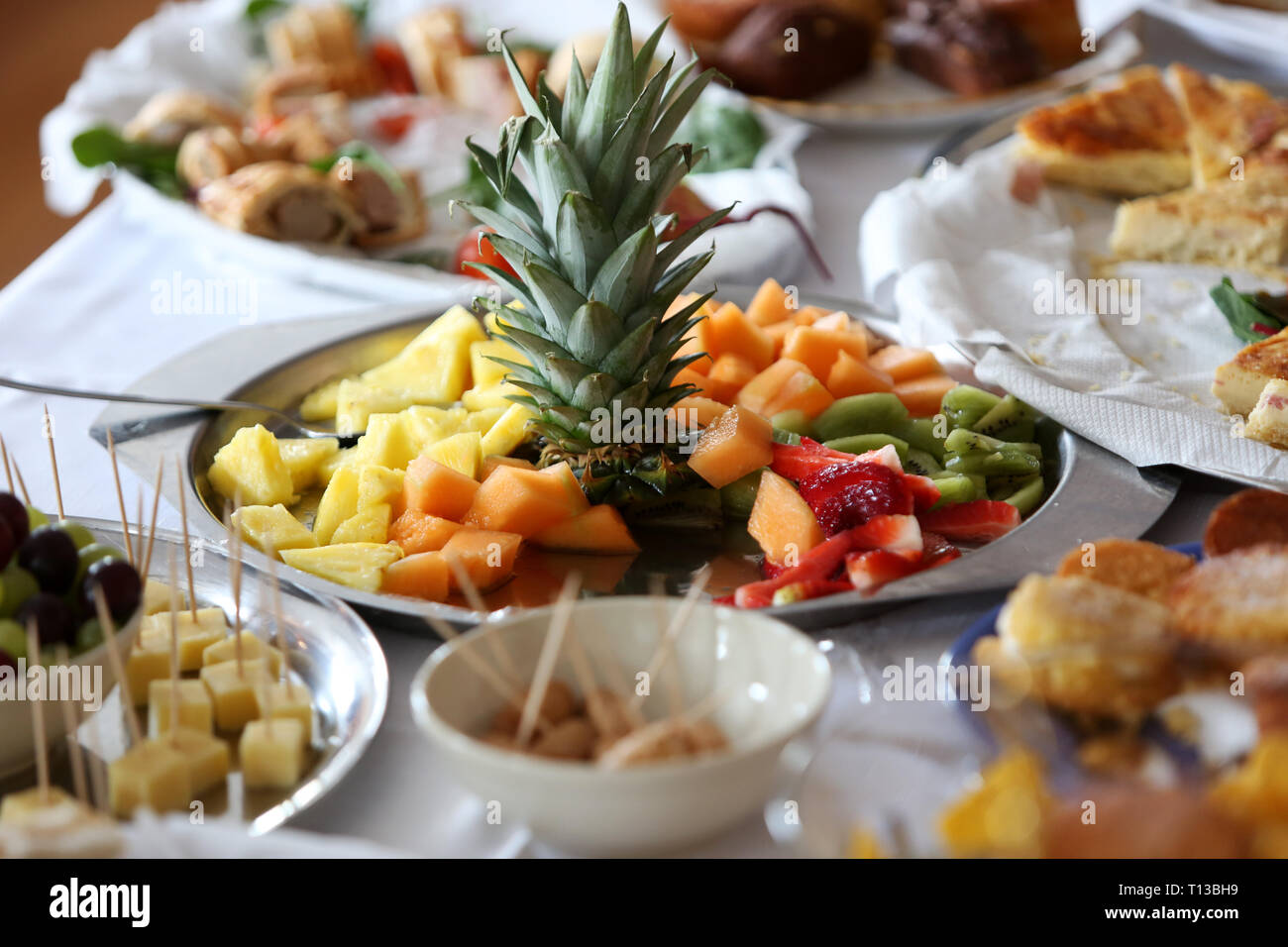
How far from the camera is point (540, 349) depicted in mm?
1586

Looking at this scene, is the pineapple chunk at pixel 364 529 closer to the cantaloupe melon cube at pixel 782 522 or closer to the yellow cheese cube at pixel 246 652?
the yellow cheese cube at pixel 246 652

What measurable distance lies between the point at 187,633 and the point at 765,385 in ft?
2.96

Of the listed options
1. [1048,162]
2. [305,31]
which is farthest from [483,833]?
[305,31]

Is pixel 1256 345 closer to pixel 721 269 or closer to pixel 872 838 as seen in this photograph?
pixel 721 269

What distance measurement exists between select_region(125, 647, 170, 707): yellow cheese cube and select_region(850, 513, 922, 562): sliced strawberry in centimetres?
80

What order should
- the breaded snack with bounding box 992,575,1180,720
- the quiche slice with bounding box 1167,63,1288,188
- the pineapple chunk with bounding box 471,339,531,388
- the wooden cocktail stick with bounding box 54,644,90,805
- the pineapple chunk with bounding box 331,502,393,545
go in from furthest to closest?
the quiche slice with bounding box 1167,63,1288,188
the pineapple chunk with bounding box 471,339,531,388
the pineapple chunk with bounding box 331,502,393,545
the wooden cocktail stick with bounding box 54,644,90,805
the breaded snack with bounding box 992,575,1180,720

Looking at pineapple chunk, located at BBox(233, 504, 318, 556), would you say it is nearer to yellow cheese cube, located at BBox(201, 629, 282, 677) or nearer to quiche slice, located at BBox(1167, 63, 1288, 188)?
yellow cheese cube, located at BBox(201, 629, 282, 677)

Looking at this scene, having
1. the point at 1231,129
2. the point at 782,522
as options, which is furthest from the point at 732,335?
the point at 1231,129

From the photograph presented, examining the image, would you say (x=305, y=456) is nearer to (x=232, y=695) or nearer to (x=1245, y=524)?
(x=232, y=695)

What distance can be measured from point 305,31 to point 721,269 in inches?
76.0

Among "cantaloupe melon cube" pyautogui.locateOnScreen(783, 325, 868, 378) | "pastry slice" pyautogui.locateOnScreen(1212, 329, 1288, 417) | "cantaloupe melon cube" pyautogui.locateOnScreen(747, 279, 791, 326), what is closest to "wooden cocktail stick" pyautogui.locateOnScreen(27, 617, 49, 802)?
"cantaloupe melon cube" pyautogui.locateOnScreen(783, 325, 868, 378)

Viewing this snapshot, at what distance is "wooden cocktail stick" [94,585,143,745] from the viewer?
1075 millimetres

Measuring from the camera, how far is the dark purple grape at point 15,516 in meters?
1.13

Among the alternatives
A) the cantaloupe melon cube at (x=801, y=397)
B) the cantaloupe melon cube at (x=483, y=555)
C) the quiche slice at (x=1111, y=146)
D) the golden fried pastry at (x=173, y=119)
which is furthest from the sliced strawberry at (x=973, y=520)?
the golden fried pastry at (x=173, y=119)
